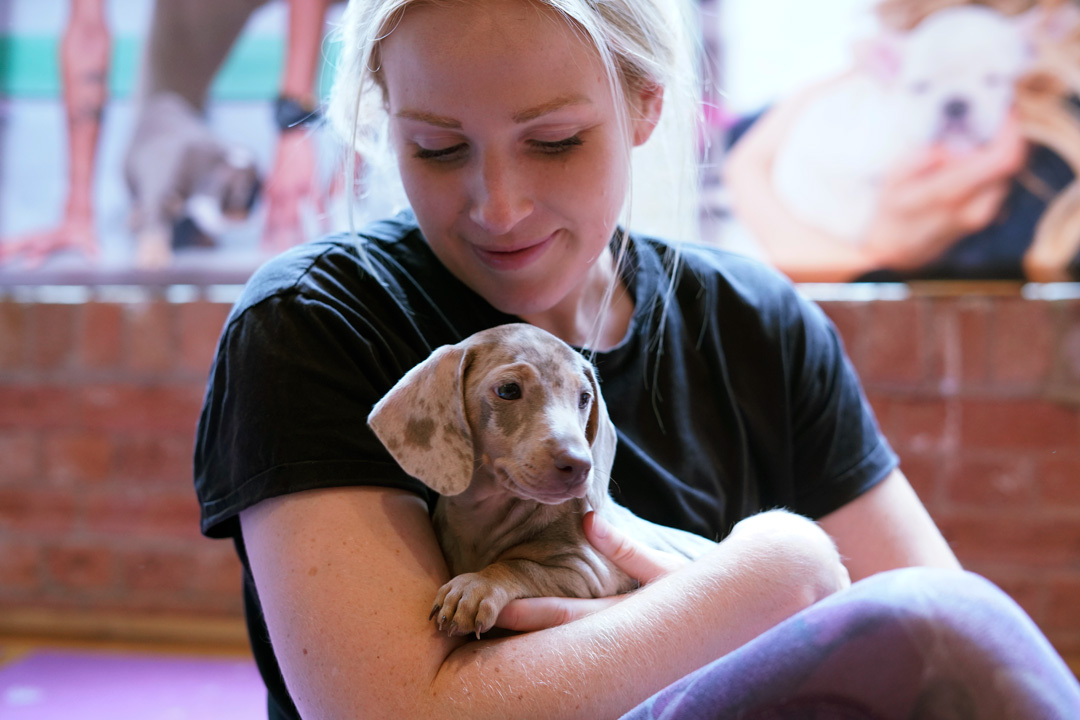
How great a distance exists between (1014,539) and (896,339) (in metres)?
0.58

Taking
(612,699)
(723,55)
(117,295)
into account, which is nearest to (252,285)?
(612,699)

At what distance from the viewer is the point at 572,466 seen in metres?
0.84

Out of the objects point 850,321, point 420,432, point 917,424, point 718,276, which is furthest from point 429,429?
point 917,424

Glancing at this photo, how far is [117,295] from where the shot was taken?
7.68 feet

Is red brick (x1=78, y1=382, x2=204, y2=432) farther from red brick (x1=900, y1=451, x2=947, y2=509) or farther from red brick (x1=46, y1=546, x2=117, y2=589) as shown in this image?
red brick (x1=900, y1=451, x2=947, y2=509)

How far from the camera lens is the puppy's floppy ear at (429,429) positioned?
866 millimetres

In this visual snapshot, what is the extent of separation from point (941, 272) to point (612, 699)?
1754 mm

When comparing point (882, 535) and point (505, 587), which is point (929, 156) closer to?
point (882, 535)

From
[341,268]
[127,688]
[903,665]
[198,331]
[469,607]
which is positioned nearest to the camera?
[903,665]

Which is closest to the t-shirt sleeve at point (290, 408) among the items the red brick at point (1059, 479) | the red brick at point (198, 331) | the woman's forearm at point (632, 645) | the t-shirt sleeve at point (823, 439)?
the woman's forearm at point (632, 645)

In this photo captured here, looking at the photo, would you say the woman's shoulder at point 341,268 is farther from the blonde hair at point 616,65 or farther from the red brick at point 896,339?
the red brick at point 896,339

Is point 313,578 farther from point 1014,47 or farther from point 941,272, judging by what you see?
point 1014,47

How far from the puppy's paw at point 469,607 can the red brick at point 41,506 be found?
1.93 meters

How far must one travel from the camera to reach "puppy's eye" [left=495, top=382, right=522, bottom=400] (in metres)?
0.92
